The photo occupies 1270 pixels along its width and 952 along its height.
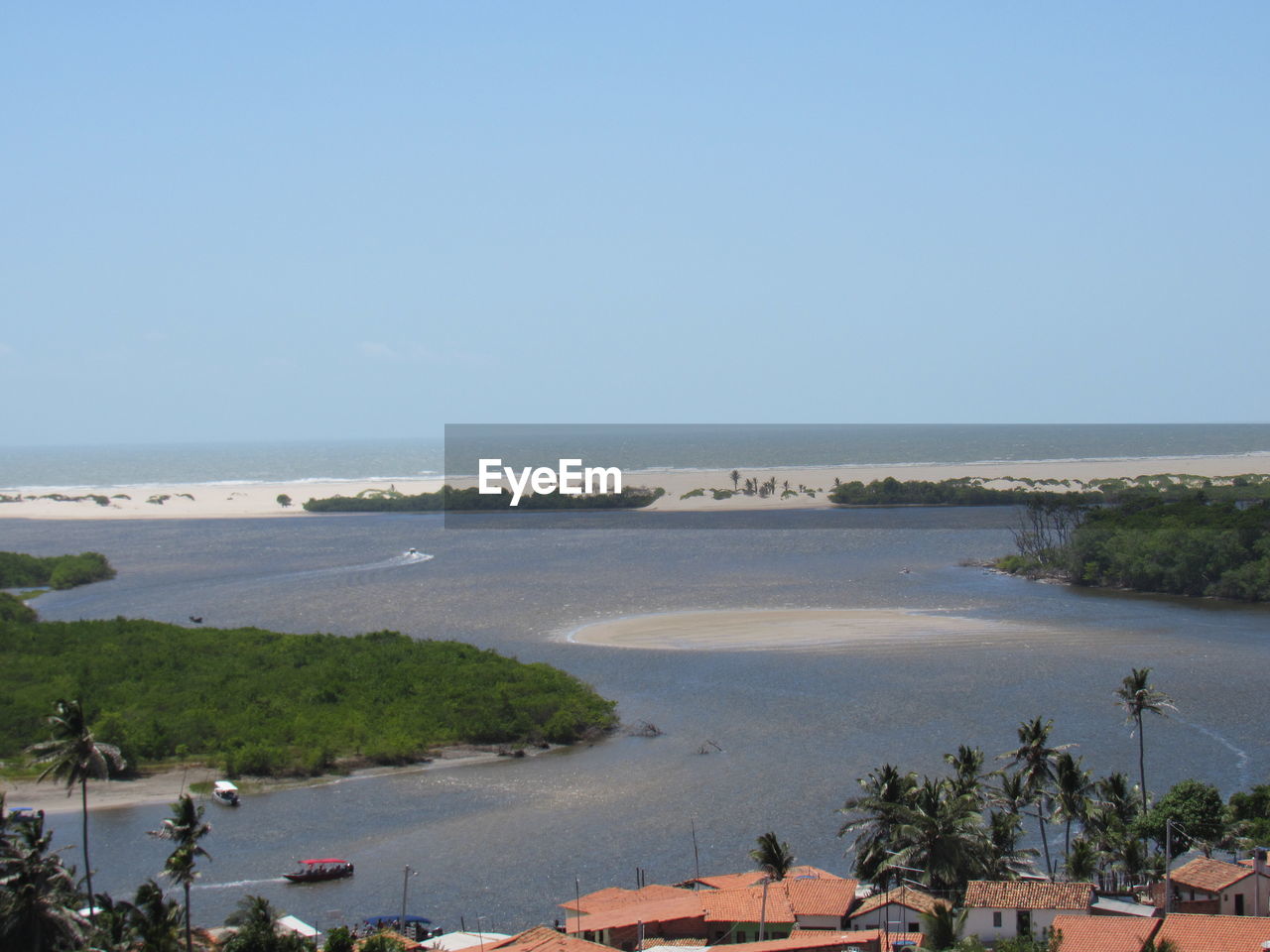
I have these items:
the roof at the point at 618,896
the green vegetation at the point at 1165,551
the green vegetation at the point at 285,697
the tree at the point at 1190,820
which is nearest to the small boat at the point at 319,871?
the roof at the point at 618,896

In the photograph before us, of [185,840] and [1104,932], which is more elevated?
[185,840]

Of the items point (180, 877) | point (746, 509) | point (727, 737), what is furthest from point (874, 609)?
point (746, 509)

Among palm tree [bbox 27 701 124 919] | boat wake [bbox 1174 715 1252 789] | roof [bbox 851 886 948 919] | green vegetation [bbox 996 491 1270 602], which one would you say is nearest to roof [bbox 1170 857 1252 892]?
roof [bbox 851 886 948 919]

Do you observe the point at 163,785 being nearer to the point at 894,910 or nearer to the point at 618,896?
the point at 618,896

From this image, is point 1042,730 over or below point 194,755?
over

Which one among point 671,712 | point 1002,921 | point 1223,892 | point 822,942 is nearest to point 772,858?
point 822,942

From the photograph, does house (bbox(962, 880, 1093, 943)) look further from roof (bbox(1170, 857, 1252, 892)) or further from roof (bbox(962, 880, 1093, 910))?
roof (bbox(1170, 857, 1252, 892))

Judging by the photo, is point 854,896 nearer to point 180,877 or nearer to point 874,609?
point 180,877

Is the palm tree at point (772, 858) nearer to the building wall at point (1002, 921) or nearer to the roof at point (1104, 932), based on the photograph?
the building wall at point (1002, 921)
